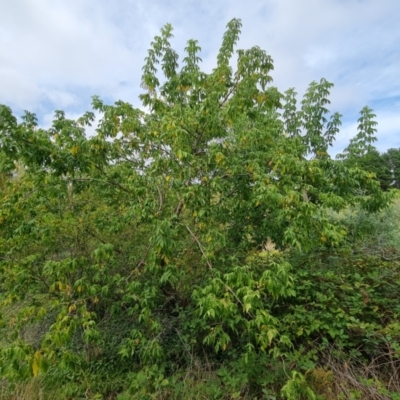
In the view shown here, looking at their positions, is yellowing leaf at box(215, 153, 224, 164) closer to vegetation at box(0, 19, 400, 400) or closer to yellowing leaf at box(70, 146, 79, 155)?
vegetation at box(0, 19, 400, 400)

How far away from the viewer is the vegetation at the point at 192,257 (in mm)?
2299

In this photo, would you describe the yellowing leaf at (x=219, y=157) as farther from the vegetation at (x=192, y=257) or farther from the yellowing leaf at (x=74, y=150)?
the yellowing leaf at (x=74, y=150)

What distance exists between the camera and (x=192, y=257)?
10.4 feet

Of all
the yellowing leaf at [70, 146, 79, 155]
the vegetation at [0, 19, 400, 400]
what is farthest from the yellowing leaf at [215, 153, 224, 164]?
the yellowing leaf at [70, 146, 79, 155]

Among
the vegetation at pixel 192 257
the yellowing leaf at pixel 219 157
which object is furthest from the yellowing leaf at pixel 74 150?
the yellowing leaf at pixel 219 157

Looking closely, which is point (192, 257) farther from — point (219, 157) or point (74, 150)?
point (74, 150)

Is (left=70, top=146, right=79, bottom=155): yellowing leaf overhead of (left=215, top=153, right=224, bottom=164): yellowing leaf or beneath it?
beneath

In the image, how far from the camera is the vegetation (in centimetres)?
230

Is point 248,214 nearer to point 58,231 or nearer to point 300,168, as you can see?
point 300,168

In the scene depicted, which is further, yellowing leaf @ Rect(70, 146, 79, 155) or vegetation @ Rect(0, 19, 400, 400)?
yellowing leaf @ Rect(70, 146, 79, 155)

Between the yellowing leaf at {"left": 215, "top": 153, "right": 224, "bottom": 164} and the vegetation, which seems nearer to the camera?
the vegetation

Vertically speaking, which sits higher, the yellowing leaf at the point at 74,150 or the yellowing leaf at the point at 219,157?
the yellowing leaf at the point at 219,157

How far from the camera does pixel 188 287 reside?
3.28 meters

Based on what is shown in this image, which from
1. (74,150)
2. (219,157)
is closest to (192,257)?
(219,157)
